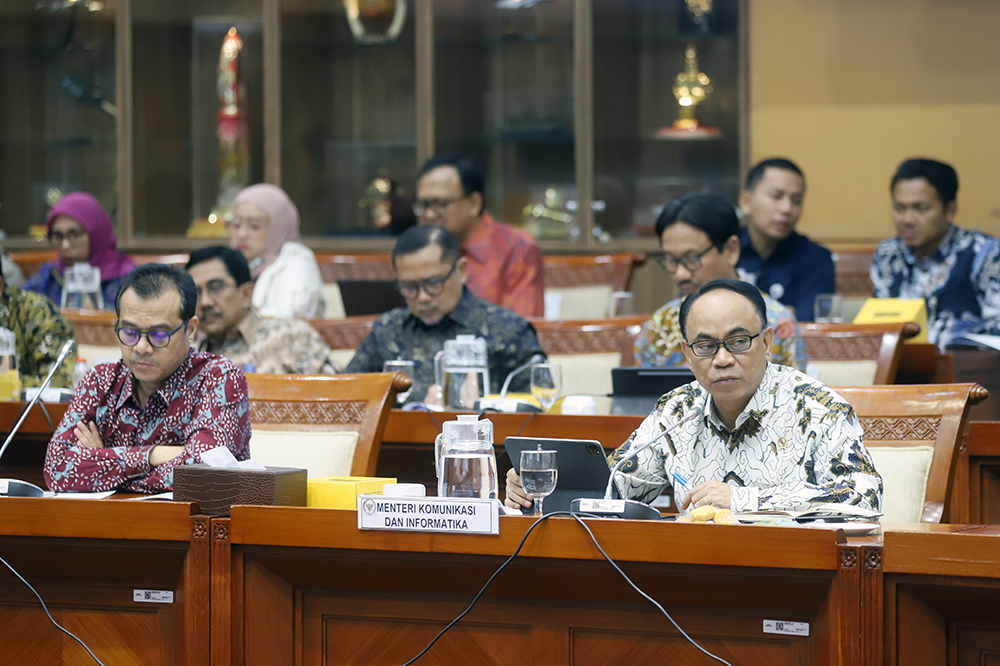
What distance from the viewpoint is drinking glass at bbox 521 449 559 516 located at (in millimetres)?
1818

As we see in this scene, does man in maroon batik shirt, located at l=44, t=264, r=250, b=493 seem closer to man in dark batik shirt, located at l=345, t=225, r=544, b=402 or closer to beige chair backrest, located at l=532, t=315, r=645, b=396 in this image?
man in dark batik shirt, located at l=345, t=225, r=544, b=402

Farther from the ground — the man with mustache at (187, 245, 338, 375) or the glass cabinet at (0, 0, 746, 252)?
the glass cabinet at (0, 0, 746, 252)

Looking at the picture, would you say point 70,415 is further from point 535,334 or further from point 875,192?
point 875,192

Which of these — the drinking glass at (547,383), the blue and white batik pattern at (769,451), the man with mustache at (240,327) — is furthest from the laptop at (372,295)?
the blue and white batik pattern at (769,451)

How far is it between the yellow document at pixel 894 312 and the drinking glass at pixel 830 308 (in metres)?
0.32

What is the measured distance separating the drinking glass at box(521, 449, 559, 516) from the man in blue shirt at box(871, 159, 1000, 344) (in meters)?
2.83

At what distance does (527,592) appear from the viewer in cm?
172

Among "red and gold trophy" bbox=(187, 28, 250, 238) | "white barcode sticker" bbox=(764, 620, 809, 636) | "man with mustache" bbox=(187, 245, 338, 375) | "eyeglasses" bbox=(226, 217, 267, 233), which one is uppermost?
"red and gold trophy" bbox=(187, 28, 250, 238)

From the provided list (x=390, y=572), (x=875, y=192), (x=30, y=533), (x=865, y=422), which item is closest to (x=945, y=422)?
(x=865, y=422)

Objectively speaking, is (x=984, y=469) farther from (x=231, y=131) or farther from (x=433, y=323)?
(x=231, y=131)

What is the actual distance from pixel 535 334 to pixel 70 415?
1.38 metres

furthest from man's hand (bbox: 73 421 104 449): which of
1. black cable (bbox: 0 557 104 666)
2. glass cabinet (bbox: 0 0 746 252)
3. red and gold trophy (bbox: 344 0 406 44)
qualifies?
red and gold trophy (bbox: 344 0 406 44)

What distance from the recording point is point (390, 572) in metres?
1.76

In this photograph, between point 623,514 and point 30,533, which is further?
point 30,533
